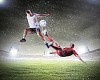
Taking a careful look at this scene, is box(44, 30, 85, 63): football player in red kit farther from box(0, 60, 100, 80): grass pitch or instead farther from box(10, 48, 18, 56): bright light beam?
box(10, 48, 18, 56): bright light beam

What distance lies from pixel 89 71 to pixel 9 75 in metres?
2.01

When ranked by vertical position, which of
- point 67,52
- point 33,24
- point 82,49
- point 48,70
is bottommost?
point 48,70

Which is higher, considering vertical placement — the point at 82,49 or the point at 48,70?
the point at 82,49

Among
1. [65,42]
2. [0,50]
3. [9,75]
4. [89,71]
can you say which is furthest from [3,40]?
[89,71]

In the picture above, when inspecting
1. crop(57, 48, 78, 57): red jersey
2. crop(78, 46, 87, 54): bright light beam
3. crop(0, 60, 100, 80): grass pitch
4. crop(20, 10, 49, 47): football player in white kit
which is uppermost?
crop(20, 10, 49, 47): football player in white kit

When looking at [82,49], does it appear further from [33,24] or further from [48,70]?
[33,24]

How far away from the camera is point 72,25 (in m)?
7.90

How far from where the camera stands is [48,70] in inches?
299

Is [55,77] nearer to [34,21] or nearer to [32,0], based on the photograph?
[34,21]

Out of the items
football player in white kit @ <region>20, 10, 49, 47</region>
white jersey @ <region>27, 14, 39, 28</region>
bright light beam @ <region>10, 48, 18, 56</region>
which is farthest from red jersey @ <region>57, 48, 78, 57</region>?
bright light beam @ <region>10, 48, 18, 56</region>

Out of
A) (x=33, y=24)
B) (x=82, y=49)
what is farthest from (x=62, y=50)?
(x=33, y=24)

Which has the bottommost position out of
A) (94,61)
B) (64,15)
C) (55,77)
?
(55,77)

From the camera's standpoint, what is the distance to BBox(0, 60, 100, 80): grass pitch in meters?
7.46

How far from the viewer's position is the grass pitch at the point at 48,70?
746 cm
